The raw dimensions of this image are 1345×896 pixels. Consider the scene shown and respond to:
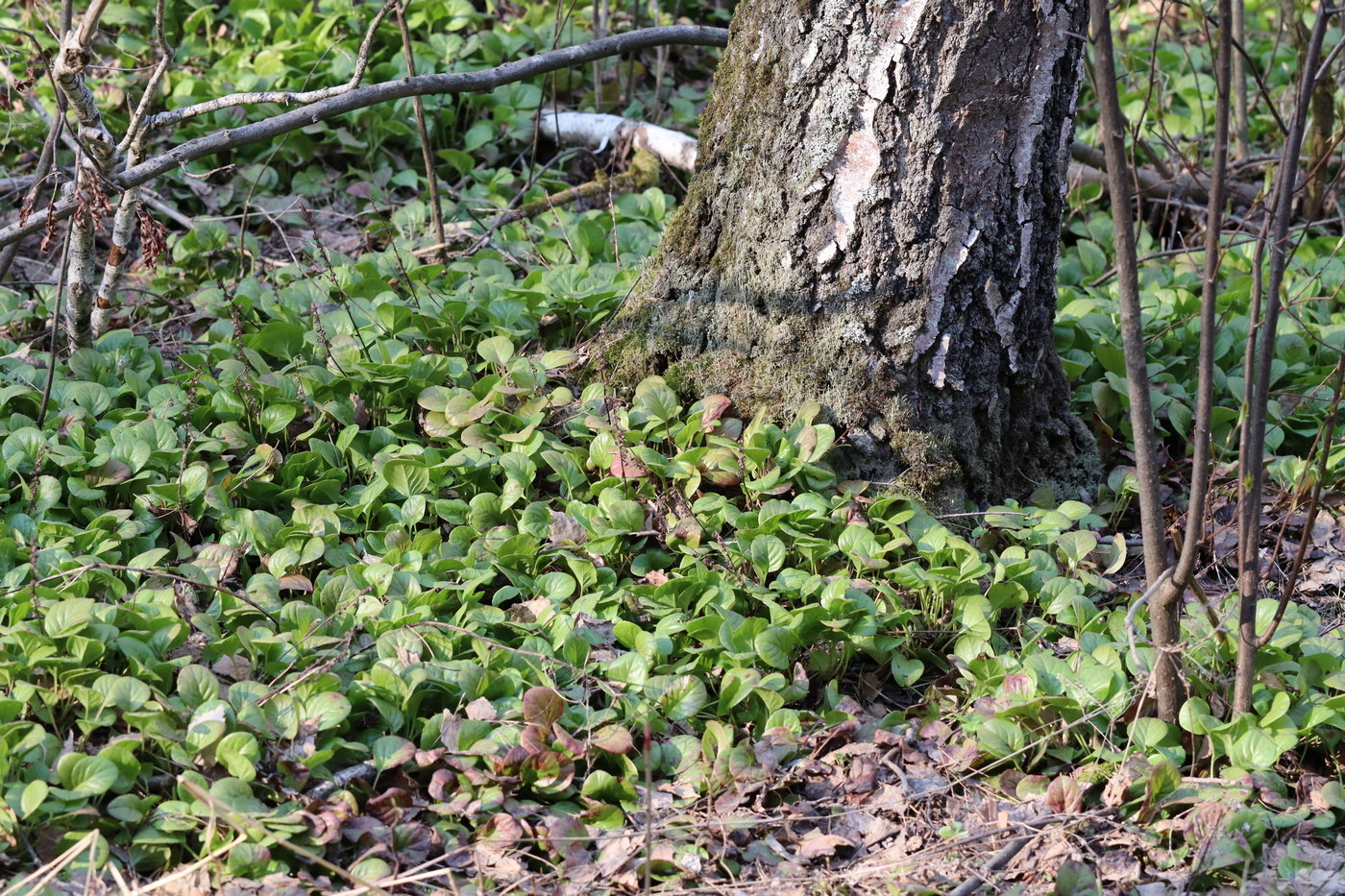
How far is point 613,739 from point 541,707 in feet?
0.52

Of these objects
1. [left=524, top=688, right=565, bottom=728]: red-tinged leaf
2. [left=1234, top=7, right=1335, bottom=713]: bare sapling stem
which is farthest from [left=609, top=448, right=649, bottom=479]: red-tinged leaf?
[left=1234, top=7, right=1335, bottom=713]: bare sapling stem

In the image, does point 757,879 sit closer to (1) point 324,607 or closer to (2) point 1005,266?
(1) point 324,607

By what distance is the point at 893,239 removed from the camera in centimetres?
274

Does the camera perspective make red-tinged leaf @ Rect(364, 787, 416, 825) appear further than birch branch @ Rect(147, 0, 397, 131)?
No

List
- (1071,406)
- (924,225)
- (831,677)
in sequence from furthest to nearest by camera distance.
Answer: (1071,406) → (924,225) → (831,677)

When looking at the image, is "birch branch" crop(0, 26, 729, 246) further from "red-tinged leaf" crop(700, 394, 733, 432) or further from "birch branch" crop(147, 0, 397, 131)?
"red-tinged leaf" crop(700, 394, 733, 432)

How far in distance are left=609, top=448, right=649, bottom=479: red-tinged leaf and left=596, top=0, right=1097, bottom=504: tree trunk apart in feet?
1.09

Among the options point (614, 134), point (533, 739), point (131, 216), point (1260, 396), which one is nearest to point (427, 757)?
point (533, 739)

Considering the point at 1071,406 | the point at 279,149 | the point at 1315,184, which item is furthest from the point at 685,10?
the point at 1071,406

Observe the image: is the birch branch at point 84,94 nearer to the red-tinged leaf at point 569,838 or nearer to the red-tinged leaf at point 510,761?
the red-tinged leaf at point 510,761

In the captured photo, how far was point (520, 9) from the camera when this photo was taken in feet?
18.1

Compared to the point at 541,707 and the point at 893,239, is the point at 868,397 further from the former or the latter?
the point at 541,707

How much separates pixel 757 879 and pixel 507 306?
6.37 ft

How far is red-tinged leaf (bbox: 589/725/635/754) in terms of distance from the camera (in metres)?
2.14
